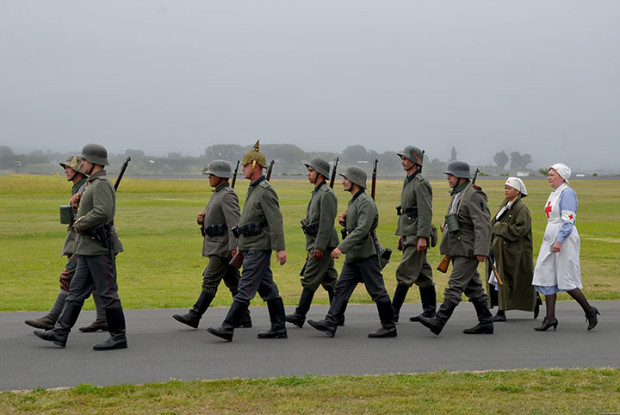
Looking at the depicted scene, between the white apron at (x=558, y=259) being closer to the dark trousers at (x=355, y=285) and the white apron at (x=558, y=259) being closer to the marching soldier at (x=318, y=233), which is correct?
the dark trousers at (x=355, y=285)

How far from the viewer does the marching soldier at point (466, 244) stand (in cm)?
962

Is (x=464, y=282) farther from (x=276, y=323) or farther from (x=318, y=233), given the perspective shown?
(x=276, y=323)

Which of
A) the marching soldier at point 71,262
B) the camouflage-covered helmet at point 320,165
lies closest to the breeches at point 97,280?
the marching soldier at point 71,262

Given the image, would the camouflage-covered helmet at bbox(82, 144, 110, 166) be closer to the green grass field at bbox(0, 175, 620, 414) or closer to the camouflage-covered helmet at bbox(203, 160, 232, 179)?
the camouflage-covered helmet at bbox(203, 160, 232, 179)

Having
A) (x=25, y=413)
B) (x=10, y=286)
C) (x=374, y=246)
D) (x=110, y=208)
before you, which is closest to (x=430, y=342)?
(x=374, y=246)

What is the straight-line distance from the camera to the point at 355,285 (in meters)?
9.70

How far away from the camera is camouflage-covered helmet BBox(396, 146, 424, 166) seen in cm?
1056

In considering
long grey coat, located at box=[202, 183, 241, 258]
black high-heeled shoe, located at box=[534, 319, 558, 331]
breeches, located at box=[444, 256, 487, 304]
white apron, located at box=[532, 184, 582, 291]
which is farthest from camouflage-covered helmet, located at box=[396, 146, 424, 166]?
black high-heeled shoe, located at box=[534, 319, 558, 331]

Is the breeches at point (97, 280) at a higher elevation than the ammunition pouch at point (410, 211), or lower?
lower

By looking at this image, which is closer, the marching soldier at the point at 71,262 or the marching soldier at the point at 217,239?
the marching soldier at the point at 71,262

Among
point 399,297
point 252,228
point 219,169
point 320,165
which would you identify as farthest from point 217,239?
point 399,297

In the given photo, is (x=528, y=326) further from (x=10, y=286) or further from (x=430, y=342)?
(x=10, y=286)

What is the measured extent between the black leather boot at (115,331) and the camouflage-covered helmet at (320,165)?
2923 millimetres

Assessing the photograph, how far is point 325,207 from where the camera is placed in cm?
1002
